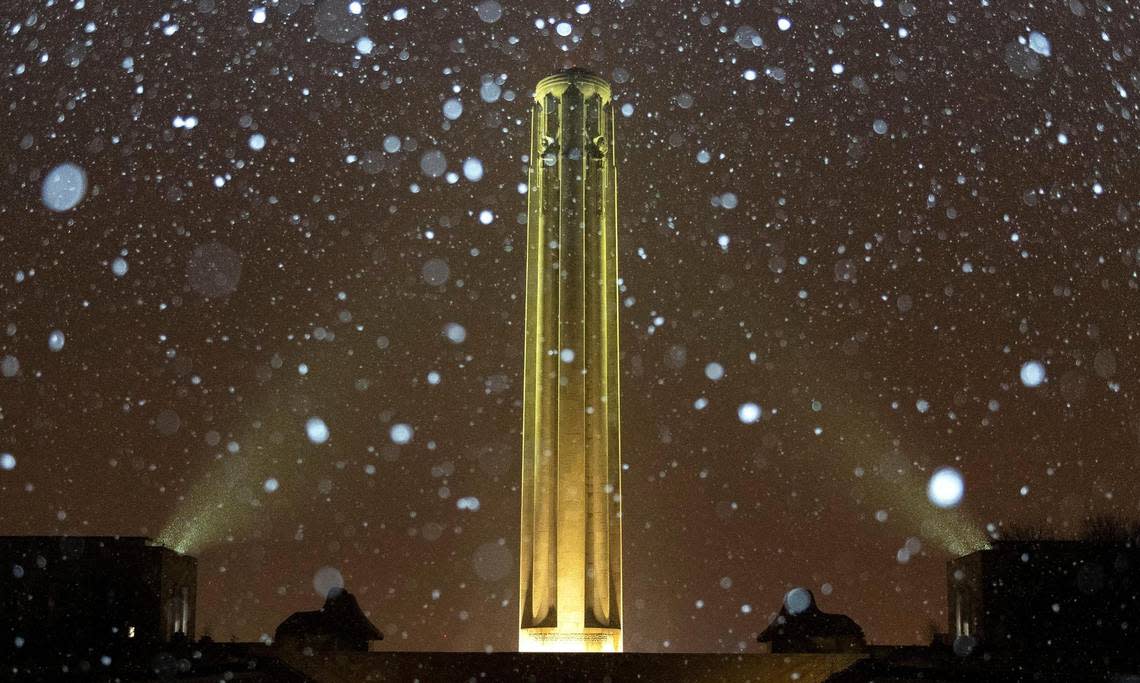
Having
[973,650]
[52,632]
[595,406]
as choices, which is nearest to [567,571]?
[595,406]

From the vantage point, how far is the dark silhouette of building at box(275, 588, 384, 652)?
21062 millimetres

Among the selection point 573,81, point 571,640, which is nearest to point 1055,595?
point 571,640

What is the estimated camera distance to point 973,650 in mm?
19203

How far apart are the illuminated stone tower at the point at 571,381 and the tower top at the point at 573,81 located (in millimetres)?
21

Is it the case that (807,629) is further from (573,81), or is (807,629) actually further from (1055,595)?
(573,81)

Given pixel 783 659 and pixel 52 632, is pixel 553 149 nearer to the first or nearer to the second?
pixel 783 659

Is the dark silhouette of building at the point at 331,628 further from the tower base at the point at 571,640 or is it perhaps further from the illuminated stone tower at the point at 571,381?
the illuminated stone tower at the point at 571,381

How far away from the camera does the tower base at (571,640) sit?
2266cm

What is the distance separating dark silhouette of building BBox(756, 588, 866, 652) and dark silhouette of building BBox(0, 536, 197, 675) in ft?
34.7

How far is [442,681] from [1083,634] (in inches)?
445

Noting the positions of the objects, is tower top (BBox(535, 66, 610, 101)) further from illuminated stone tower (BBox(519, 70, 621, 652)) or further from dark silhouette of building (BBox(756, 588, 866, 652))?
dark silhouette of building (BBox(756, 588, 866, 652))

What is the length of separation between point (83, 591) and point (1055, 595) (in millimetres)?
17585

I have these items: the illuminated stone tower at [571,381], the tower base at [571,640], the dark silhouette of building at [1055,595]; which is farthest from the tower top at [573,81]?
the dark silhouette of building at [1055,595]

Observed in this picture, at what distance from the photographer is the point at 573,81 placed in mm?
25484
